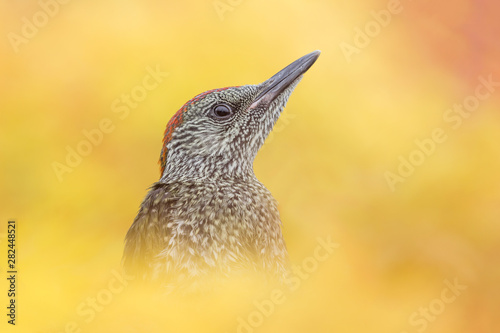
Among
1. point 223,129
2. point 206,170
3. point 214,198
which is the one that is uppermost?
point 223,129

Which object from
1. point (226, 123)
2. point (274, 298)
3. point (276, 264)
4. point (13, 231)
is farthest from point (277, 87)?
point (13, 231)

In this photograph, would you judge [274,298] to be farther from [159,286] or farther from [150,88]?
[150,88]

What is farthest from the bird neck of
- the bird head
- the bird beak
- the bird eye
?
the bird beak

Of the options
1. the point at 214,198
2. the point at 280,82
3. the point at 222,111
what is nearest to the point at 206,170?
the point at 214,198

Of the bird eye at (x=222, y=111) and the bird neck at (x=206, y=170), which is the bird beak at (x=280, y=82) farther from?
the bird neck at (x=206, y=170)

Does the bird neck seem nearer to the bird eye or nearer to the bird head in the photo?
the bird head

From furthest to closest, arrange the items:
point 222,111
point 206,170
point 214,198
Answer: point 222,111 < point 206,170 < point 214,198

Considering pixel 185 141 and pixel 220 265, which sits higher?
pixel 185 141

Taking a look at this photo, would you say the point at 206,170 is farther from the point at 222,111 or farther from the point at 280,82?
the point at 280,82
